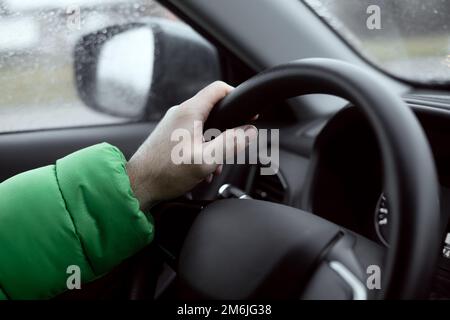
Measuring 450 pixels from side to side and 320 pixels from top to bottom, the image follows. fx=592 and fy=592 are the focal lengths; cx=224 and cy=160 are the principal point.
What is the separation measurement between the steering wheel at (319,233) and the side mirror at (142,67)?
84cm

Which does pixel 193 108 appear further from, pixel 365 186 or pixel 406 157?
pixel 365 186

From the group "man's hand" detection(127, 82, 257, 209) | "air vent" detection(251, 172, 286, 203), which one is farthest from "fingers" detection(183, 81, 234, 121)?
"air vent" detection(251, 172, 286, 203)

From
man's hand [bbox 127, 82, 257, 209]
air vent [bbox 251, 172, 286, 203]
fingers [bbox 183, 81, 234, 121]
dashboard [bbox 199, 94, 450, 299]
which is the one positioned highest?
fingers [bbox 183, 81, 234, 121]

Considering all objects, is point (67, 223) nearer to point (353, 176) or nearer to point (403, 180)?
point (403, 180)

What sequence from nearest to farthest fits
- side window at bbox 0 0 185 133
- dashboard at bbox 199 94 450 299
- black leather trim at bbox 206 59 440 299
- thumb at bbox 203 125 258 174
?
black leather trim at bbox 206 59 440 299, thumb at bbox 203 125 258 174, dashboard at bbox 199 94 450 299, side window at bbox 0 0 185 133

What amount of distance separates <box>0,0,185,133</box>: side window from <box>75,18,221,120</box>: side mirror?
3 centimetres

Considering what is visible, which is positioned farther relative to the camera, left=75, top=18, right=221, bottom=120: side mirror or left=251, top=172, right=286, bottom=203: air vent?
left=75, top=18, right=221, bottom=120: side mirror

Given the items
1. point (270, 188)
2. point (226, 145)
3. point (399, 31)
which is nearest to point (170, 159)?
point (226, 145)

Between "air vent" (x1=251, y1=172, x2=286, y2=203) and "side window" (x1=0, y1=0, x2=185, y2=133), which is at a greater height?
"side window" (x1=0, y1=0, x2=185, y2=133)

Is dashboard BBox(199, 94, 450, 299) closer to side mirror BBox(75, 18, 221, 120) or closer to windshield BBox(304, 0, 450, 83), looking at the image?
windshield BBox(304, 0, 450, 83)

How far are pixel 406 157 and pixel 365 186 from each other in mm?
590

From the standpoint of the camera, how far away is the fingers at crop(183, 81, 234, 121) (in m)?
0.81

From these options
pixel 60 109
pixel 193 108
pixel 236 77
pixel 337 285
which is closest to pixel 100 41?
pixel 60 109

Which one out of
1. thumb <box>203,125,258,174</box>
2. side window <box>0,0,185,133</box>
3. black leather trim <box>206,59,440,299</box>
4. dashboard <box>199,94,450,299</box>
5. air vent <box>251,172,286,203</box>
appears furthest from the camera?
side window <box>0,0,185,133</box>
